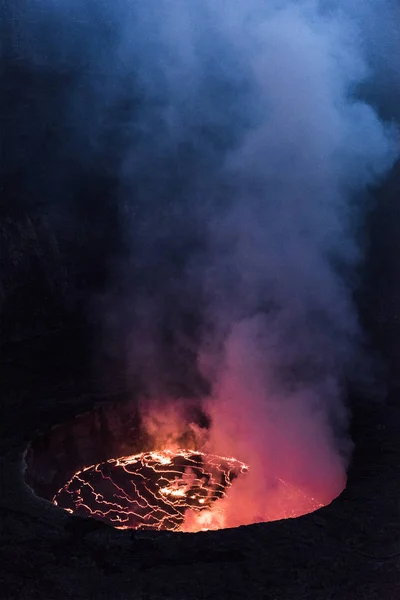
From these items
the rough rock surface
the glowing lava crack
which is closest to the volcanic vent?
the glowing lava crack

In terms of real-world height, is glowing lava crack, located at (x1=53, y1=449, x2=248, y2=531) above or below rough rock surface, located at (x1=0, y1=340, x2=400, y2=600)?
above

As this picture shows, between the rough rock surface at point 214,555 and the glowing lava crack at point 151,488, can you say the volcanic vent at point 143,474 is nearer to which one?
the glowing lava crack at point 151,488

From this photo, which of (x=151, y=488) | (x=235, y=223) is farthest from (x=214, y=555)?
(x=235, y=223)

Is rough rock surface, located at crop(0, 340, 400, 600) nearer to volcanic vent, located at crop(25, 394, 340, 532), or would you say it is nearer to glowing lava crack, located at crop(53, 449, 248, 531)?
volcanic vent, located at crop(25, 394, 340, 532)

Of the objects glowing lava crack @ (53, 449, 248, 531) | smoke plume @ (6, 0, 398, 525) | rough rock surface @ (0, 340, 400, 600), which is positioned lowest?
rough rock surface @ (0, 340, 400, 600)

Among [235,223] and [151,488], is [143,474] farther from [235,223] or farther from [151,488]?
[235,223]

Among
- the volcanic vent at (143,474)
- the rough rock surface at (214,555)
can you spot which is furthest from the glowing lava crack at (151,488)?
the rough rock surface at (214,555)

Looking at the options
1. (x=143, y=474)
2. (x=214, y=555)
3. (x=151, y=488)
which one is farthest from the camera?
(x=143, y=474)
